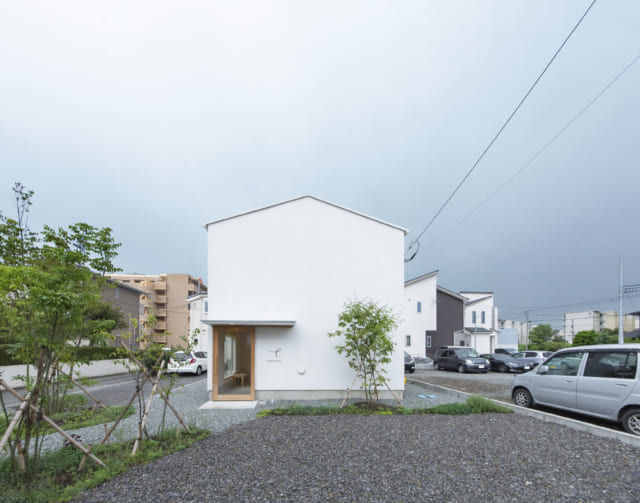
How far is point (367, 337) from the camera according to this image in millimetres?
8305

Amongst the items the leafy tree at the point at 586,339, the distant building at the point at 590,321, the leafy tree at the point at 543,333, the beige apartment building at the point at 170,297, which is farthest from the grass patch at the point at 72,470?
the distant building at the point at 590,321

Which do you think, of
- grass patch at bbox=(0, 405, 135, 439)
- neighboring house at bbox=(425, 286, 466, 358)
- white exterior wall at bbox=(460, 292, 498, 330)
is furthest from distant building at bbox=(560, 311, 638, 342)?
grass patch at bbox=(0, 405, 135, 439)

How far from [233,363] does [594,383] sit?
28.4 feet

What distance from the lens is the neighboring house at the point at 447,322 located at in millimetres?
29000

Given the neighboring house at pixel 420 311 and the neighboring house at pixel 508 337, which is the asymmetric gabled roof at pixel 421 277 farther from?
the neighboring house at pixel 508 337

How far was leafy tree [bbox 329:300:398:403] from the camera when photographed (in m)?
8.21

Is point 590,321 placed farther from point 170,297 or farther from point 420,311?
point 170,297

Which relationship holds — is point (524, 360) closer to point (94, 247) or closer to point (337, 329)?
point (337, 329)

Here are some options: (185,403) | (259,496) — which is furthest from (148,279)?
(259,496)

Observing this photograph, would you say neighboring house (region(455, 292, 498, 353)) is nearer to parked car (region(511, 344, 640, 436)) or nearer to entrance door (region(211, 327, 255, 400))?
Result: parked car (region(511, 344, 640, 436))

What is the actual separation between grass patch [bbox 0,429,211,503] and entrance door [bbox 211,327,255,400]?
3.69m

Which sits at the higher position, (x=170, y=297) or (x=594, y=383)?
(x=594, y=383)

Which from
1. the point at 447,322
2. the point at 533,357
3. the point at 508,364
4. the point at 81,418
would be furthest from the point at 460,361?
the point at 81,418

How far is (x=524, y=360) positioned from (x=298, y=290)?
1650 cm
